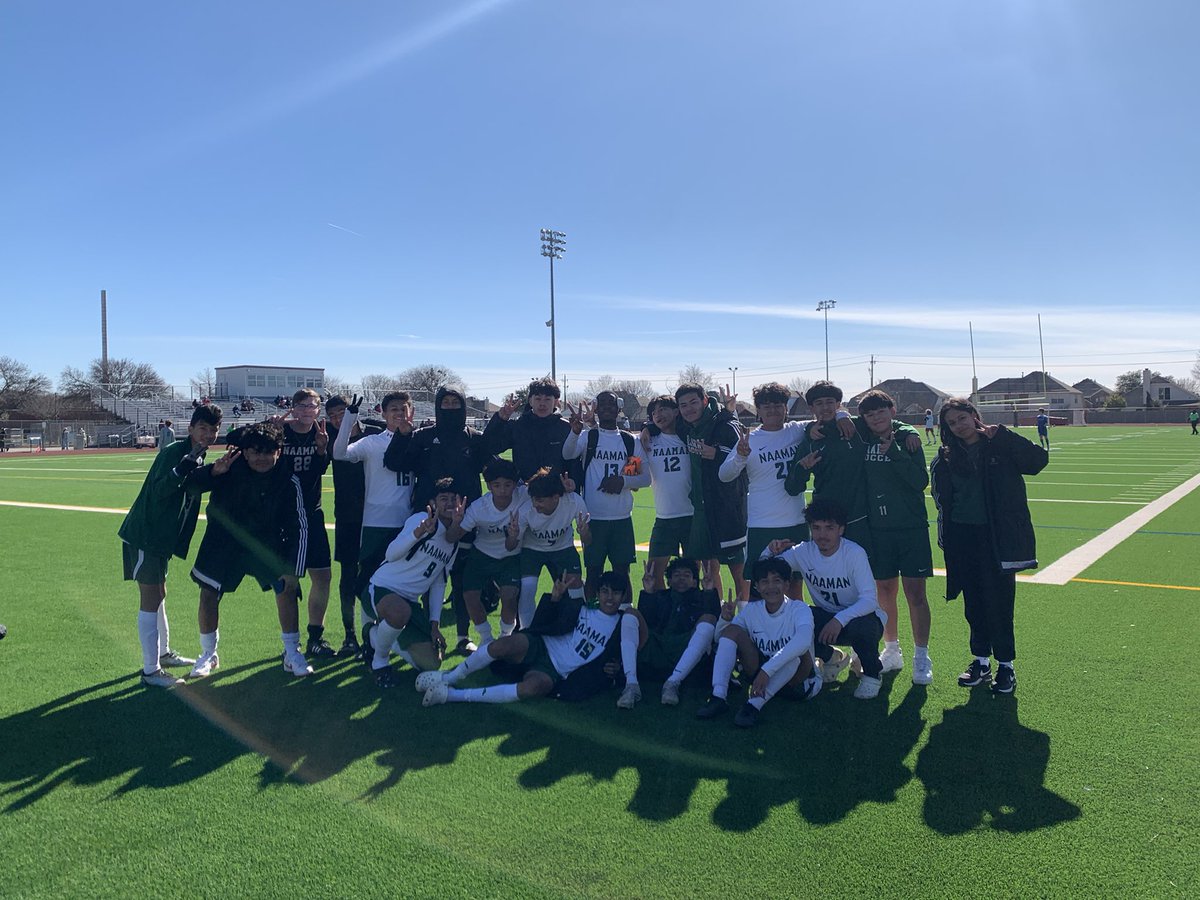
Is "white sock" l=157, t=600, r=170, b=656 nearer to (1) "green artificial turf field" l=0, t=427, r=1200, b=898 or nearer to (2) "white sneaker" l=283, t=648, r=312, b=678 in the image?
(1) "green artificial turf field" l=0, t=427, r=1200, b=898

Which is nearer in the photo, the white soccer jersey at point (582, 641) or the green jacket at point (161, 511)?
the white soccer jersey at point (582, 641)

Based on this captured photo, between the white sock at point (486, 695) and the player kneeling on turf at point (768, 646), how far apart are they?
3.48 ft

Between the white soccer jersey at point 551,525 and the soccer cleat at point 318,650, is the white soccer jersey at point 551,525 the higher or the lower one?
the higher one

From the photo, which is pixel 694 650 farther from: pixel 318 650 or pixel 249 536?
pixel 249 536

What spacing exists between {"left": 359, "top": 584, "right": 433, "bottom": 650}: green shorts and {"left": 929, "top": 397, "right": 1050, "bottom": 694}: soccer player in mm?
3261


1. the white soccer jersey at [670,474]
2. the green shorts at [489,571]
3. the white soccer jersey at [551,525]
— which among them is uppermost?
the white soccer jersey at [670,474]

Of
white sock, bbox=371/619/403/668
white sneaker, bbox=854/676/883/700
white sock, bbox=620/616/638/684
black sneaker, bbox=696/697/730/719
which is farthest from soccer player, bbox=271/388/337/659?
white sneaker, bbox=854/676/883/700

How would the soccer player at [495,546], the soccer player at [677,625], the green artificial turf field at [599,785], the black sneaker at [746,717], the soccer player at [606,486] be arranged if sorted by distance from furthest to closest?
the soccer player at [606,486]
the soccer player at [495,546]
the soccer player at [677,625]
the black sneaker at [746,717]
the green artificial turf field at [599,785]

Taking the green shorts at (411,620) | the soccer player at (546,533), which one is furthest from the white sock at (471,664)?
the soccer player at (546,533)

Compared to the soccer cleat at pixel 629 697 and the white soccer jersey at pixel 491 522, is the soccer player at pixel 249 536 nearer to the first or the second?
the white soccer jersey at pixel 491 522

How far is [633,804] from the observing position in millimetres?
3178

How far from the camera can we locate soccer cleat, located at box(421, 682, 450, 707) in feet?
14.1

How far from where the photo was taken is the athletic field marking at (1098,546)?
24.6 ft

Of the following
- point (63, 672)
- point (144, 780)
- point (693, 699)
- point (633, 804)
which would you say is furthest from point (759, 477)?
point (63, 672)
